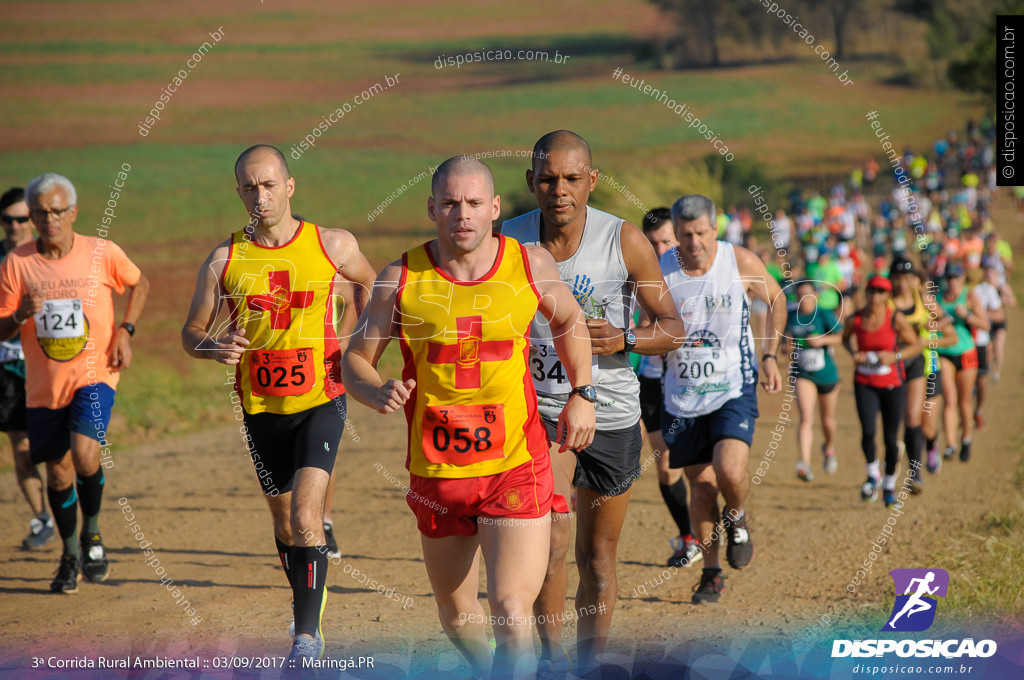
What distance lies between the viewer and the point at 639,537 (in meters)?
7.83

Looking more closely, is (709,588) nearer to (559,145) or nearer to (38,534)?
(559,145)

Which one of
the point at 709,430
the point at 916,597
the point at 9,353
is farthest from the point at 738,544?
the point at 9,353

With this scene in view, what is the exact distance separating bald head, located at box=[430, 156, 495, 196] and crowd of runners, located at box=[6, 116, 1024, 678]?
1 cm

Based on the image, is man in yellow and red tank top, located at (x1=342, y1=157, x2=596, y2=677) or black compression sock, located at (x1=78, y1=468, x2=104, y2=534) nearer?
man in yellow and red tank top, located at (x1=342, y1=157, x2=596, y2=677)

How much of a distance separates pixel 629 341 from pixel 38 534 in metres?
Result: 5.31

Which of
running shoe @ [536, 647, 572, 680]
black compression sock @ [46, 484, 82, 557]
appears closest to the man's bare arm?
running shoe @ [536, 647, 572, 680]

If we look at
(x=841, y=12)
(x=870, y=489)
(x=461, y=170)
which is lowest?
(x=870, y=489)

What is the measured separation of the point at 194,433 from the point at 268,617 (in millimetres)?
6869

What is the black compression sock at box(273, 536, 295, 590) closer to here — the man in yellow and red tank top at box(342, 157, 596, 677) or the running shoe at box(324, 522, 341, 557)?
the man in yellow and red tank top at box(342, 157, 596, 677)

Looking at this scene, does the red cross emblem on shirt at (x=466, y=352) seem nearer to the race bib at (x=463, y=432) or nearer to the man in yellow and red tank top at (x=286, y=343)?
the race bib at (x=463, y=432)

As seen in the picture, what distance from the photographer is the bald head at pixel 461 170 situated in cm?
382

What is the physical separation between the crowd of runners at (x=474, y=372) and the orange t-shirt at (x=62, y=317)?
0.01 metres

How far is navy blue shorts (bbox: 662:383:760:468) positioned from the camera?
6.06m

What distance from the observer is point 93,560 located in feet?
22.2
